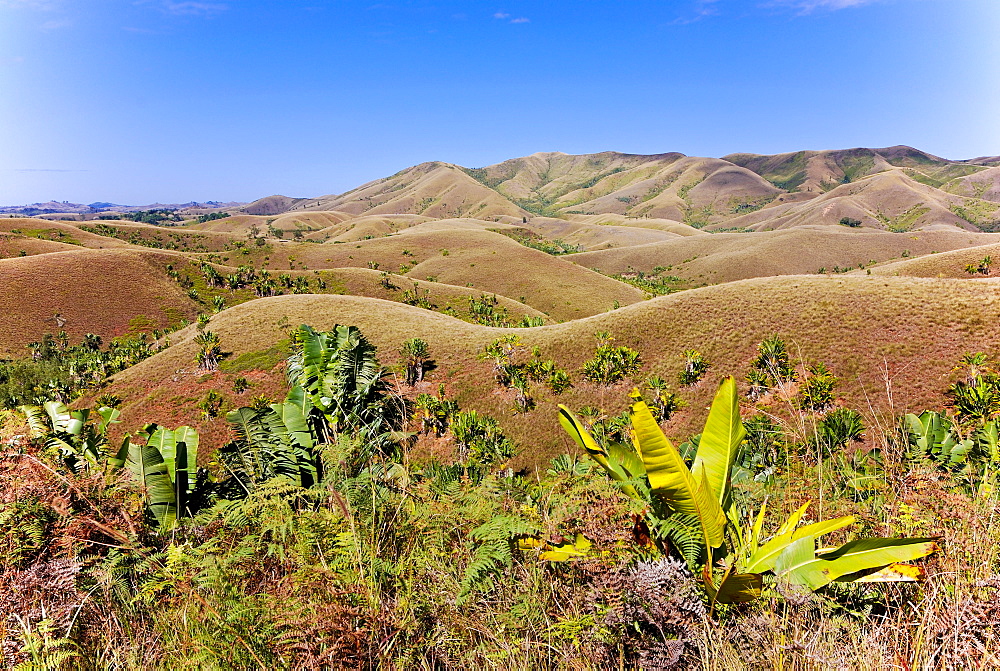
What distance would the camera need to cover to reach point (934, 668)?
6.74 ft

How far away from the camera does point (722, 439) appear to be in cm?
343

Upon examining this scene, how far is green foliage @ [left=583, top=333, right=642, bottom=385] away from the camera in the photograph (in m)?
19.1

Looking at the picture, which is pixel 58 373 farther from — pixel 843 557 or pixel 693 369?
pixel 843 557

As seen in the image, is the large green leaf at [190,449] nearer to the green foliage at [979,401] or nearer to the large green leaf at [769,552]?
the large green leaf at [769,552]

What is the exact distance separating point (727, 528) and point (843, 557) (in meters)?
0.73

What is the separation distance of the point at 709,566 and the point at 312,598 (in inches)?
95.2

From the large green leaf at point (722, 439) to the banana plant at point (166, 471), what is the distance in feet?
15.3

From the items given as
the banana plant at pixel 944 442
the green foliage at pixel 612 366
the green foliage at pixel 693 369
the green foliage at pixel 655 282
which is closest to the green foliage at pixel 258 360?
the green foliage at pixel 612 366

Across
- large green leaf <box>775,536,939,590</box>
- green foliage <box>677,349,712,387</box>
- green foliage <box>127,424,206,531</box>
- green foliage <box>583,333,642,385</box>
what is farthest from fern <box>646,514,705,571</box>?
green foliage <box>583,333,642,385</box>

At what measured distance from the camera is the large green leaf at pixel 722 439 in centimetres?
333

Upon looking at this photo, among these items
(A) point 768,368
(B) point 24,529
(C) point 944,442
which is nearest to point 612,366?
(A) point 768,368

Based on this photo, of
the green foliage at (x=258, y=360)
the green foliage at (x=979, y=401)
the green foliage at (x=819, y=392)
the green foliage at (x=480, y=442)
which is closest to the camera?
the green foliage at (x=979, y=401)

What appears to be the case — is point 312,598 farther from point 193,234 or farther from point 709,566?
point 193,234

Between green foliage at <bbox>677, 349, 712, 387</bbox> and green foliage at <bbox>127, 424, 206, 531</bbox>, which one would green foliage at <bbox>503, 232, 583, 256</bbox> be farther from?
green foliage at <bbox>127, 424, 206, 531</bbox>
